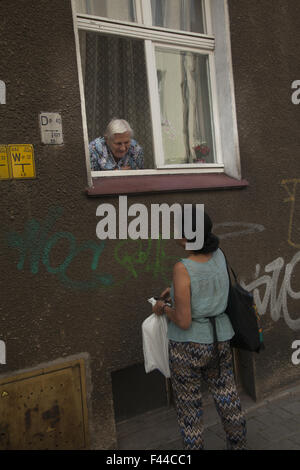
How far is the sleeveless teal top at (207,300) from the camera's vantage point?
7.43ft

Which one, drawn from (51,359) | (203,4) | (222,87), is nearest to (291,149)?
(222,87)

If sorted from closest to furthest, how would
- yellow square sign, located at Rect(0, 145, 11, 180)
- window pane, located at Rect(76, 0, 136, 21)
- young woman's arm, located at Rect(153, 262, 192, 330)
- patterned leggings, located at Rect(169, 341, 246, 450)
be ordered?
young woman's arm, located at Rect(153, 262, 192, 330)
patterned leggings, located at Rect(169, 341, 246, 450)
yellow square sign, located at Rect(0, 145, 11, 180)
window pane, located at Rect(76, 0, 136, 21)

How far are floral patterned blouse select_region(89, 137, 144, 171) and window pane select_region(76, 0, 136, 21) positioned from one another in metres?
1.06

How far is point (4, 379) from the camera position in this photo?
2502 mm

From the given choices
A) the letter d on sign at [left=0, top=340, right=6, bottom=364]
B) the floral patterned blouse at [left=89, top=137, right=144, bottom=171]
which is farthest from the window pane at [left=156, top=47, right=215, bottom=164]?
the letter d on sign at [left=0, top=340, right=6, bottom=364]

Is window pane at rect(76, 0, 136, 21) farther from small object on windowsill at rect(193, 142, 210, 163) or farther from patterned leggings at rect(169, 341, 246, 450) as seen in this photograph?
patterned leggings at rect(169, 341, 246, 450)

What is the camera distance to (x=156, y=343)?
260 centimetres

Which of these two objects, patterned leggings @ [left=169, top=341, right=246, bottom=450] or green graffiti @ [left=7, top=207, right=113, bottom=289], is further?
green graffiti @ [left=7, top=207, right=113, bottom=289]

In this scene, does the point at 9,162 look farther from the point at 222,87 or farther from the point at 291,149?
the point at 291,149

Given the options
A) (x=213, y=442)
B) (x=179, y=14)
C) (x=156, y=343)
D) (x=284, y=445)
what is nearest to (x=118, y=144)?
(x=179, y=14)

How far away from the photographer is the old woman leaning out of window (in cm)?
312

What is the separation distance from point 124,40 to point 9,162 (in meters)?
1.66
